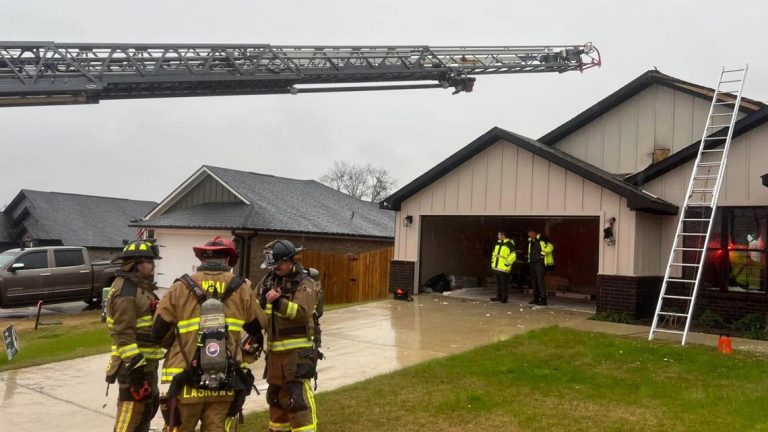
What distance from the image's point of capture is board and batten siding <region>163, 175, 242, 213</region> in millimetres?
21672

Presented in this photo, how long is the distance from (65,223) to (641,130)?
87.1 feet

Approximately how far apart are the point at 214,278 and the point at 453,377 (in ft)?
12.4

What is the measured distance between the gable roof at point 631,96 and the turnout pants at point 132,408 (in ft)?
39.3

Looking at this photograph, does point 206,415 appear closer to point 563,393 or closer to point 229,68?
point 563,393

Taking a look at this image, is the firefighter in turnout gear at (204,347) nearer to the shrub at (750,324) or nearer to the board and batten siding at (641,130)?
the shrub at (750,324)

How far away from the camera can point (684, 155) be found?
11758mm

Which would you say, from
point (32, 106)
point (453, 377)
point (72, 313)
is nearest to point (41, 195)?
point (72, 313)

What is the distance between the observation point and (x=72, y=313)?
645 inches

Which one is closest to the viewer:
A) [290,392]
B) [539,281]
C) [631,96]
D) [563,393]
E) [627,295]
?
[290,392]

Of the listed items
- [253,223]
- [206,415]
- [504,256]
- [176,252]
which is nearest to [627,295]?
[504,256]

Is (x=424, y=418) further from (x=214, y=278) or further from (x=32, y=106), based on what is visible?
(x=32, y=106)

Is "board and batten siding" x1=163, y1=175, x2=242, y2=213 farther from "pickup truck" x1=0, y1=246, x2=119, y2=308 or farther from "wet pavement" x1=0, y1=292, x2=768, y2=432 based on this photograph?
"wet pavement" x1=0, y1=292, x2=768, y2=432

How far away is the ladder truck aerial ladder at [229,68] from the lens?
9.80m

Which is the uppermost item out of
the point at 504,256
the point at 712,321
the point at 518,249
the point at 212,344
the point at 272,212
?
the point at 272,212
